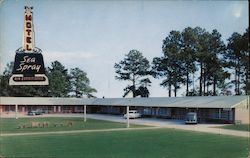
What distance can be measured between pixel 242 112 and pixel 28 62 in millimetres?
21298

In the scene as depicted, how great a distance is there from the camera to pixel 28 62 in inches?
387

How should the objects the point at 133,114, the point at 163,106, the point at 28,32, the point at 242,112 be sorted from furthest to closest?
the point at 133,114 < the point at 163,106 < the point at 242,112 < the point at 28,32

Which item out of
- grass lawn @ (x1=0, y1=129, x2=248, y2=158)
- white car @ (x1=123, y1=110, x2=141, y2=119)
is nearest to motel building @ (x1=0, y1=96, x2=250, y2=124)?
white car @ (x1=123, y1=110, x2=141, y2=119)

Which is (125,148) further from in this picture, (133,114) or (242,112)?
(133,114)

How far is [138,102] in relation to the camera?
37781 mm

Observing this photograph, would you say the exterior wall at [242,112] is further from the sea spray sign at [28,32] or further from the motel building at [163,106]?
the sea spray sign at [28,32]

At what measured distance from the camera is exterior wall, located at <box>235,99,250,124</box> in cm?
2784

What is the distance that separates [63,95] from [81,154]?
14.6m

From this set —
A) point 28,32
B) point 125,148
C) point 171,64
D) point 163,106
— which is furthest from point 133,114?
point 28,32

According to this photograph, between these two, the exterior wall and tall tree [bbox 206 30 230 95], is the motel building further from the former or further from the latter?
tall tree [bbox 206 30 230 95]

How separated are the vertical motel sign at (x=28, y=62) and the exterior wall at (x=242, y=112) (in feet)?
66.6

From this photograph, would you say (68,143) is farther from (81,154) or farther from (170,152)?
(170,152)

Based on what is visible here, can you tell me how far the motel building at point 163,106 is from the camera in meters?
28.1

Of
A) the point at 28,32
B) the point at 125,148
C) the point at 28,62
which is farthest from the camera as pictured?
the point at 125,148
